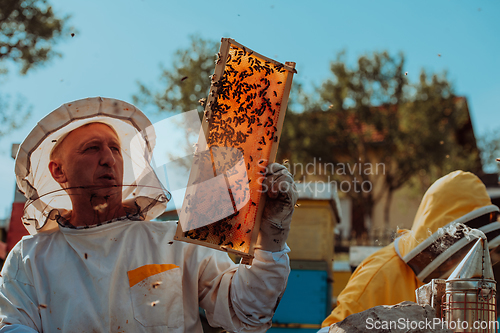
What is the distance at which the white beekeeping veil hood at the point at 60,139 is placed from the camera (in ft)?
8.80

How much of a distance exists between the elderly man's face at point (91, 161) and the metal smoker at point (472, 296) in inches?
71.3

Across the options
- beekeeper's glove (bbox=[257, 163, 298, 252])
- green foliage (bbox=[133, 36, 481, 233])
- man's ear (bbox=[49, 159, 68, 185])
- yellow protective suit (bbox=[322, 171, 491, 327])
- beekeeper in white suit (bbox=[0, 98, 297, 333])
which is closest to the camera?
beekeeper's glove (bbox=[257, 163, 298, 252])

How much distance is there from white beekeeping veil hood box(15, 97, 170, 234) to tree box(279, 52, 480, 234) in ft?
58.8

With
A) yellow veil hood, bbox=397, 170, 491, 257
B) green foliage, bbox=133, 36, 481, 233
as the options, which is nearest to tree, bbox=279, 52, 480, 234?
green foliage, bbox=133, 36, 481, 233

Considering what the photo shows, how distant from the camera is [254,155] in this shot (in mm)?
2115

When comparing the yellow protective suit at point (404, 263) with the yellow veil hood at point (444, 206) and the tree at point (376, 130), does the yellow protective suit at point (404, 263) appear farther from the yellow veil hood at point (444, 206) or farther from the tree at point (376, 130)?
the tree at point (376, 130)

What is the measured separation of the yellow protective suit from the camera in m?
2.98

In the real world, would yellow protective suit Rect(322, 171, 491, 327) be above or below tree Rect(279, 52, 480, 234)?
below

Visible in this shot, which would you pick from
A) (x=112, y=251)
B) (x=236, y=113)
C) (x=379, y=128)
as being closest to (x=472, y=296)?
(x=236, y=113)

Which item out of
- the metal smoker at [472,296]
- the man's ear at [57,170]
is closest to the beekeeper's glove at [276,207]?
the metal smoker at [472,296]

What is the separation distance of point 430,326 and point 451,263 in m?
1.17

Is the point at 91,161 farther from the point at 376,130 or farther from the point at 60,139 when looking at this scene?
the point at 376,130

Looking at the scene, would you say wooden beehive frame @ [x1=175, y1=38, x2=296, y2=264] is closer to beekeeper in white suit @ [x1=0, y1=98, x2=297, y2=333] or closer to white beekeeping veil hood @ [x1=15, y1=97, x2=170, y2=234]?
beekeeper in white suit @ [x1=0, y1=98, x2=297, y2=333]

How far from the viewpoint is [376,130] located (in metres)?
21.9
